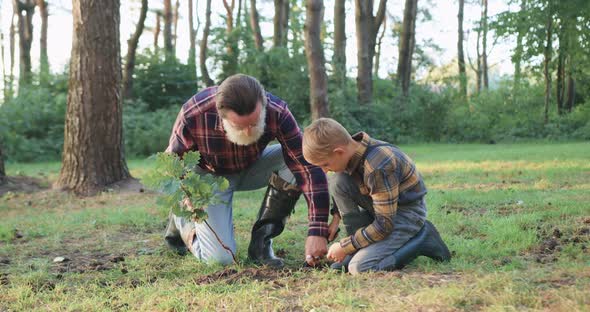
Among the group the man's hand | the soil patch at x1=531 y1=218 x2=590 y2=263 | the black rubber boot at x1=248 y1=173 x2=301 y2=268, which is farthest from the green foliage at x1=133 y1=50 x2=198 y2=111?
the man's hand

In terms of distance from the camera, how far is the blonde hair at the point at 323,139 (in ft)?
12.3

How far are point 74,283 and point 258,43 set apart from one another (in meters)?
19.8

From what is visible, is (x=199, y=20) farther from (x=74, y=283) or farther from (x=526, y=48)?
(x=74, y=283)

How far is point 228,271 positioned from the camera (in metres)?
4.18

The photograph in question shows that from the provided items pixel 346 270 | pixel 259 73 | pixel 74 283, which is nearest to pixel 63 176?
pixel 74 283

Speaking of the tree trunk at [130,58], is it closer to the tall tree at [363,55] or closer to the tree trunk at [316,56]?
the tall tree at [363,55]

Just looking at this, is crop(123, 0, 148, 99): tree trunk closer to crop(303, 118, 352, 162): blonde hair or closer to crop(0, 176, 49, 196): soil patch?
crop(0, 176, 49, 196): soil patch

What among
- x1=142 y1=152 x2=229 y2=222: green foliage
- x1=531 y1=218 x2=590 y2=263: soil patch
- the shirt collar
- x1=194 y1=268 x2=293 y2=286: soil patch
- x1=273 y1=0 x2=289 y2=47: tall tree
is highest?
x1=273 y1=0 x2=289 y2=47: tall tree

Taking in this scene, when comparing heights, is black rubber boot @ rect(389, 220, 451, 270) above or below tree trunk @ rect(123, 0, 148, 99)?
below

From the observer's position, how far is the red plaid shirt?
14.6 ft

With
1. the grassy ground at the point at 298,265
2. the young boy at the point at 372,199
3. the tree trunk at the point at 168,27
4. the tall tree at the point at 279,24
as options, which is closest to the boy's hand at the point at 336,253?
the young boy at the point at 372,199

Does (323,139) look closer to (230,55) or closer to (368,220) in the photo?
(368,220)

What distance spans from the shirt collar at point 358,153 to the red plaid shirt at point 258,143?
1.71 ft

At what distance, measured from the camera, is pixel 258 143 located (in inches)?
191
